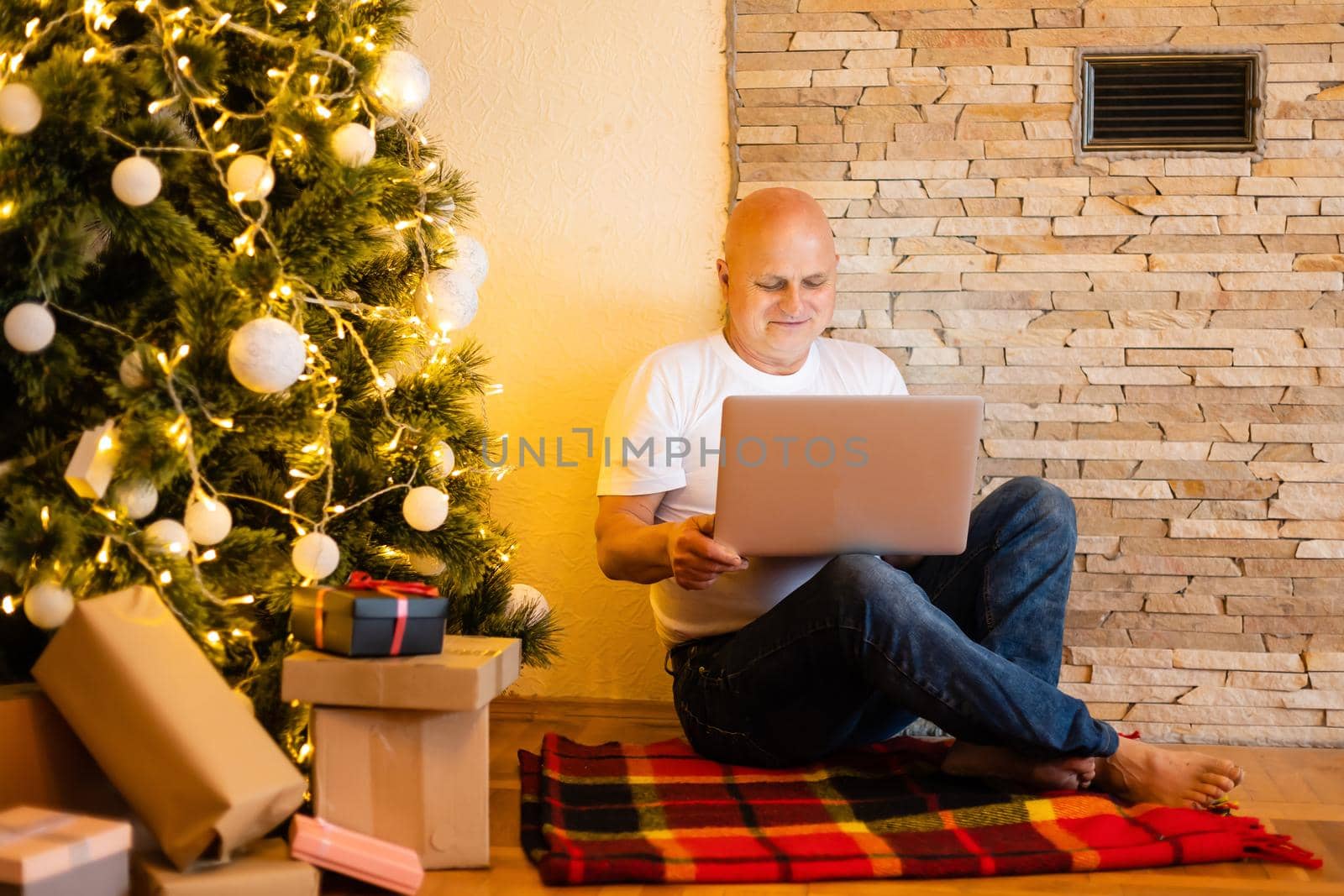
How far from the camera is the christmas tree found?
1389 millimetres

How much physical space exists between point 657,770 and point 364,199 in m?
0.90

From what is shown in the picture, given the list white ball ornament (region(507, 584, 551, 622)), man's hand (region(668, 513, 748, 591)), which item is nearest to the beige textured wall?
white ball ornament (region(507, 584, 551, 622))

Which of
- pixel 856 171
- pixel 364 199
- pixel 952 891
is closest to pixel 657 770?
pixel 952 891

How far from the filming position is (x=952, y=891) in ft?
4.56

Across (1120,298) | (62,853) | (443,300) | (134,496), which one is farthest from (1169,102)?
(62,853)

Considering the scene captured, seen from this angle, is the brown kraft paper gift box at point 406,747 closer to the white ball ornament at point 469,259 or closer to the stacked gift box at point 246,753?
the stacked gift box at point 246,753

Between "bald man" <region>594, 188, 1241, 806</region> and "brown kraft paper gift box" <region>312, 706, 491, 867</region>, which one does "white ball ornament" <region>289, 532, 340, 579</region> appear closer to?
"brown kraft paper gift box" <region>312, 706, 491, 867</region>

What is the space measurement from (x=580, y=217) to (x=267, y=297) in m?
0.80

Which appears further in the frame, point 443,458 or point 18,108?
point 443,458

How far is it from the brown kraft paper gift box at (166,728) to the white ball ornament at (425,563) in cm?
36

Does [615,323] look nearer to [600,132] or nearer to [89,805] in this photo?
[600,132]

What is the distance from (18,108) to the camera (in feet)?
4.36

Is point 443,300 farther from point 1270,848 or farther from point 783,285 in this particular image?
point 1270,848

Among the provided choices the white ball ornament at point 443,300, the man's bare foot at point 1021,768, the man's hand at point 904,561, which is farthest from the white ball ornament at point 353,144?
the man's bare foot at point 1021,768
